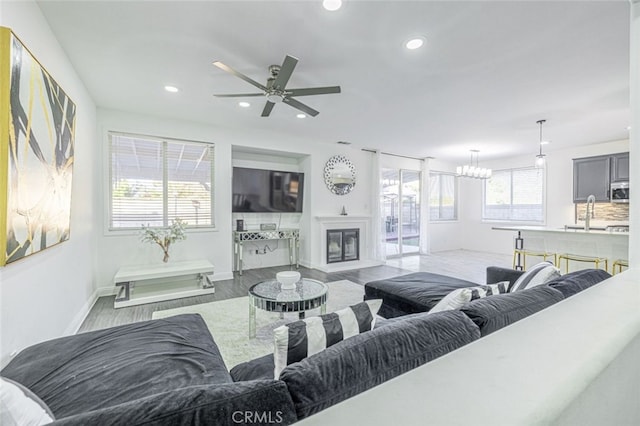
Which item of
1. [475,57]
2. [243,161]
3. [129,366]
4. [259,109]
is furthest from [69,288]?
[475,57]

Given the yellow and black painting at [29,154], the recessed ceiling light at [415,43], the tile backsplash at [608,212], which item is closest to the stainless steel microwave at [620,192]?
the tile backsplash at [608,212]

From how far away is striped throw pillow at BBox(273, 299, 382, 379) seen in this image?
1002 millimetres

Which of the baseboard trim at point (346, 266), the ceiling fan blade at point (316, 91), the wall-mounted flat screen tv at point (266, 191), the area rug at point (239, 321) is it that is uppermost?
A: the ceiling fan blade at point (316, 91)

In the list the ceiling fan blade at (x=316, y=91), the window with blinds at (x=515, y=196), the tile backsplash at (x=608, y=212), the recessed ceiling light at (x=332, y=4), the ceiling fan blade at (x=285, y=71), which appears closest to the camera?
the recessed ceiling light at (x=332, y=4)

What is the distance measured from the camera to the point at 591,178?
5.86m

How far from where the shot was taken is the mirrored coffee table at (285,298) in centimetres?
227

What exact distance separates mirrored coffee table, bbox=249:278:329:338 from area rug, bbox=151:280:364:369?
152mm

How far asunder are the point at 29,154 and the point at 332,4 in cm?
218

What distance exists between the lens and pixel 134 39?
2.32m

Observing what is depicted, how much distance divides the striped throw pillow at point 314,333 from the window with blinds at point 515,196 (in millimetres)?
7780

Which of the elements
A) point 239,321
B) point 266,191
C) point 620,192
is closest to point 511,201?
point 620,192

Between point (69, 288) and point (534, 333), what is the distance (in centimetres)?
370

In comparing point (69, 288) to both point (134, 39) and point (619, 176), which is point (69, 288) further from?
point (619, 176)

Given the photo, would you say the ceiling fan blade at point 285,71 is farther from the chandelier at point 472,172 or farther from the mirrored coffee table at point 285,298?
the chandelier at point 472,172
